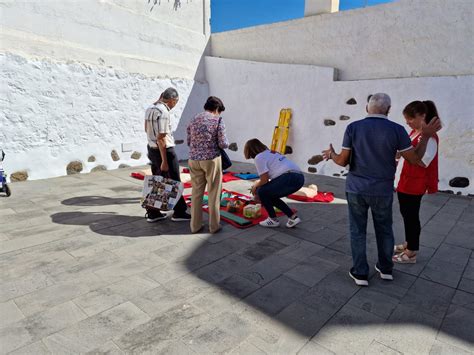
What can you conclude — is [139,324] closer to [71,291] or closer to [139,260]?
[71,291]

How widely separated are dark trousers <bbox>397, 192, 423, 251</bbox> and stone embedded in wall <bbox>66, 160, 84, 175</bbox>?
18.9 ft

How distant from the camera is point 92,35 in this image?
6.21 metres

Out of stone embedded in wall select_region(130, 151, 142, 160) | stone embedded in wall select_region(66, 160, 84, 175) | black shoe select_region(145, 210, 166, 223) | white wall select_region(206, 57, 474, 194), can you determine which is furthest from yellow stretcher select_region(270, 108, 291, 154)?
stone embedded in wall select_region(66, 160, 84, 175)

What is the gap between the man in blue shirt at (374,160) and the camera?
7.02 feet

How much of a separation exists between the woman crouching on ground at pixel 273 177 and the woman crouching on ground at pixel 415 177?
44.5 inches

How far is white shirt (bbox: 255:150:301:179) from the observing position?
3.45 meters

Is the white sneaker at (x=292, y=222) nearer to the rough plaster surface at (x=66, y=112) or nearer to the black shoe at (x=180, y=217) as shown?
the black shoe at (x=180, y=217)

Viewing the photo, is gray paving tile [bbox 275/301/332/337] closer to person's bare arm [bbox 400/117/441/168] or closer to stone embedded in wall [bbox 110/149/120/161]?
person's bare arm [bbox 400/117/441/168]

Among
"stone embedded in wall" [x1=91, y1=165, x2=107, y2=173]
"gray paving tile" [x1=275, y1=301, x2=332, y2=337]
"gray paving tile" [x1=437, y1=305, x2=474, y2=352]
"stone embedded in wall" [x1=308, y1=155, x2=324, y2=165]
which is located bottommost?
"gray paving tile" [x1=275, y1=301, x2=332, y2=337]

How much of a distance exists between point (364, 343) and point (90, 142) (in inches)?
240

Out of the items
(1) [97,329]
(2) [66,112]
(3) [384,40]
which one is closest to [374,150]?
(1) [97,329]

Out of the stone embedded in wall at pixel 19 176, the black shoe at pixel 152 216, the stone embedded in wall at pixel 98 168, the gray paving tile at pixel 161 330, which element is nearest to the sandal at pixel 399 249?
the gray paving tile at pixel 161 330

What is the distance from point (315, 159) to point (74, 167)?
4.88m

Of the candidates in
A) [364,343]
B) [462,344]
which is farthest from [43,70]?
[462,344]
